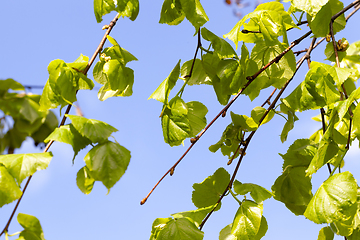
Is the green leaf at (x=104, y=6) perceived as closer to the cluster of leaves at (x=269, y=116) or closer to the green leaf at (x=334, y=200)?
the cluster of leaves at (x=269, y=116)

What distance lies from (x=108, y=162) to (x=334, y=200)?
0.40 meters

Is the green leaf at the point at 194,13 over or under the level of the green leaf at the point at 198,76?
over

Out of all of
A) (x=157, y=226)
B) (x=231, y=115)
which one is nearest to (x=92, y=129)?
Result: (x=157, y=226)

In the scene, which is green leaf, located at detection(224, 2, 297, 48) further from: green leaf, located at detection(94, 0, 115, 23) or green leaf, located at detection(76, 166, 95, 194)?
green leaf, located at detection(76, 166, 95, 194)

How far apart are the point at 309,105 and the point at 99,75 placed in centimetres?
50

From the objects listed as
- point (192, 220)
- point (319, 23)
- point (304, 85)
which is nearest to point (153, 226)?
point (192, 220)

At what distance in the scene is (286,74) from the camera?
0.85 m

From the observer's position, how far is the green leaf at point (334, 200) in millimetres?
551

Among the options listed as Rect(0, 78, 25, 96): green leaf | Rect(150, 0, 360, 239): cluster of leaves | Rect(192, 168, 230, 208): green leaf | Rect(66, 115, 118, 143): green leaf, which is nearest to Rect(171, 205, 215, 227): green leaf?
Rect(150, 0, 360, 239): cluster of leaves

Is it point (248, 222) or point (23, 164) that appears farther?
point (248, 222)

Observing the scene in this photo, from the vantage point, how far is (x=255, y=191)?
74 cm

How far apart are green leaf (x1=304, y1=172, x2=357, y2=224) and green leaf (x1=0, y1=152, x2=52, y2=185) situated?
1.60 feet

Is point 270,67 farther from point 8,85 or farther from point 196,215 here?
point 8,85

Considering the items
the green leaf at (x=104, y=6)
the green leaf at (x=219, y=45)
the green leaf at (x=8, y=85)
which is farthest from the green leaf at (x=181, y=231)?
the green leaf at (x=8, y=85)
